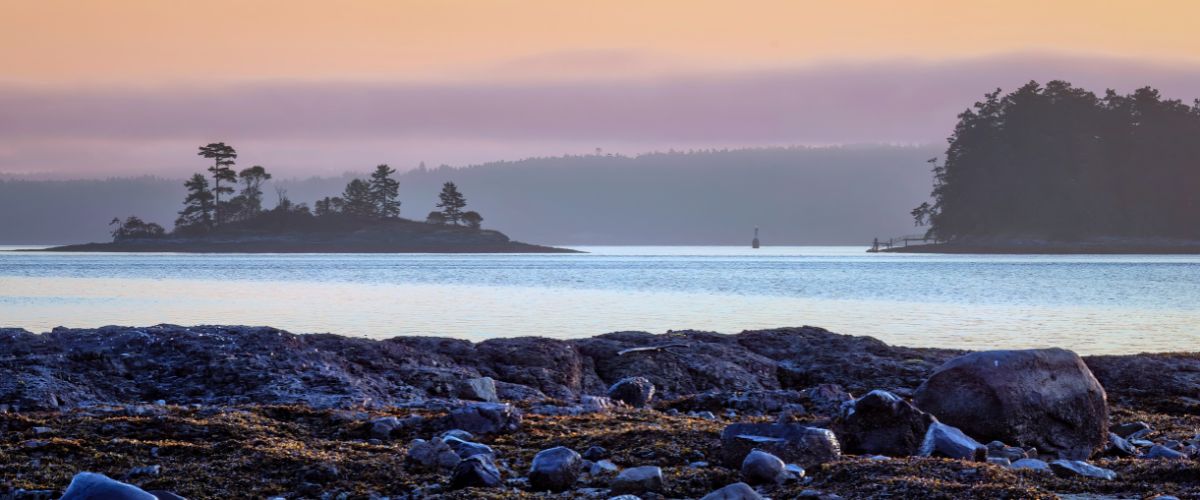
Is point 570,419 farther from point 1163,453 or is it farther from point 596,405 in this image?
point 1163,453

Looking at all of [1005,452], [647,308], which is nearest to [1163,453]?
[1005,452]

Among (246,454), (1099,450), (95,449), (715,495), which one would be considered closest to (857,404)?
(1099,450)

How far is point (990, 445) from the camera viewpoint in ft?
36.2

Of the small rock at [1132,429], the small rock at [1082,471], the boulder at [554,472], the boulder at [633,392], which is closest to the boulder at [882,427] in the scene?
the small rock at [1082,471]

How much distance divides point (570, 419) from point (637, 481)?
346 centimetres

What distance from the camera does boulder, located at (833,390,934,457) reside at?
1038 cm

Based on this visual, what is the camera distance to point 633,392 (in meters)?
15.0

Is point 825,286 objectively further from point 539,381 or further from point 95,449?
point 95,449

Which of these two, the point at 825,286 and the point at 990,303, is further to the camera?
the point at 825,286

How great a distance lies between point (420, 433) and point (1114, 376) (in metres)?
10.5

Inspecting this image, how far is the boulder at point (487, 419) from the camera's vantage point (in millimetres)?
10875

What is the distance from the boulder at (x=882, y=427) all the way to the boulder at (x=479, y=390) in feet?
17.0

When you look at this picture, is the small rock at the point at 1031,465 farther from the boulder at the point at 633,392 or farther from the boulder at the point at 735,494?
the boulder at the point at 633,392

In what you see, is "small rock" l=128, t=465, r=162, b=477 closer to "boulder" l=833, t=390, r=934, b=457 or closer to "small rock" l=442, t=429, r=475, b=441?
"small rock" l=442, t=429, r=475, b=441
